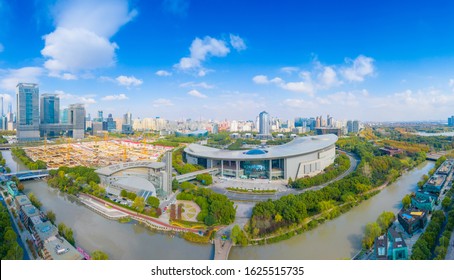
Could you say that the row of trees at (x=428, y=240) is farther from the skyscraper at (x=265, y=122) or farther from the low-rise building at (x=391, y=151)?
the skyscraper at (x=265, y=122)

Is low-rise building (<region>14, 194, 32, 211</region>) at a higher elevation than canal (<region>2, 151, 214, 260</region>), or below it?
higher

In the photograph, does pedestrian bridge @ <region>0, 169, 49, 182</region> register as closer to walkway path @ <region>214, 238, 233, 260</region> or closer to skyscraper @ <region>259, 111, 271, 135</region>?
walkway path @ <region>214, 238, 233, 260</region>

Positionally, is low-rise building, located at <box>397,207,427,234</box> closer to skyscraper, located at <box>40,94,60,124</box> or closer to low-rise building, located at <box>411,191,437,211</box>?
low-rise building, located at <box>411,191,437,211</box>

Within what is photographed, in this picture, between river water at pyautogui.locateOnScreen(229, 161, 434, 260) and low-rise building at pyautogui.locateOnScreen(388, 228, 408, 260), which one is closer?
low-rise building at pyautogui.locateOnScreen(388, 228, 408, 260)

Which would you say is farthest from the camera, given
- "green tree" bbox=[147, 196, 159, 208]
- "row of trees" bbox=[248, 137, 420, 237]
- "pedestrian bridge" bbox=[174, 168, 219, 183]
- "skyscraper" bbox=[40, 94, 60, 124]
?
"skyscraper" bbox=[40, 94, 60, 124]

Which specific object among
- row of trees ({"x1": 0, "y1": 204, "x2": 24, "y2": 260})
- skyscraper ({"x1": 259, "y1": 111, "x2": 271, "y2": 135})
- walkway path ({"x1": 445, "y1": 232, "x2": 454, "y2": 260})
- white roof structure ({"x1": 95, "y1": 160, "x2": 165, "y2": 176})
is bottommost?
walkway path ({"x1": 445, "y1": 232, "x2": 454, "y2": 260})

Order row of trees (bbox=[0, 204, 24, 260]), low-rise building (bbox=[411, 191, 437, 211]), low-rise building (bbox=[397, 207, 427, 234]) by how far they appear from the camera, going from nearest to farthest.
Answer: row of trees (bbox=[0, 204, 24, 260]), low-rise building (bbox=[397, 207, 427, 234]), low-rise building (bbox=[411, 191, 437, 211])

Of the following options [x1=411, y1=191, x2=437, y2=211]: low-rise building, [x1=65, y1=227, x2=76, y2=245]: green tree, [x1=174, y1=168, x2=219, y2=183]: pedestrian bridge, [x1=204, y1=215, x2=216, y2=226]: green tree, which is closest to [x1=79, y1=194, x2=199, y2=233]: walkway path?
[x1=204, y1=215, x2=216, y2=226]: green tree
